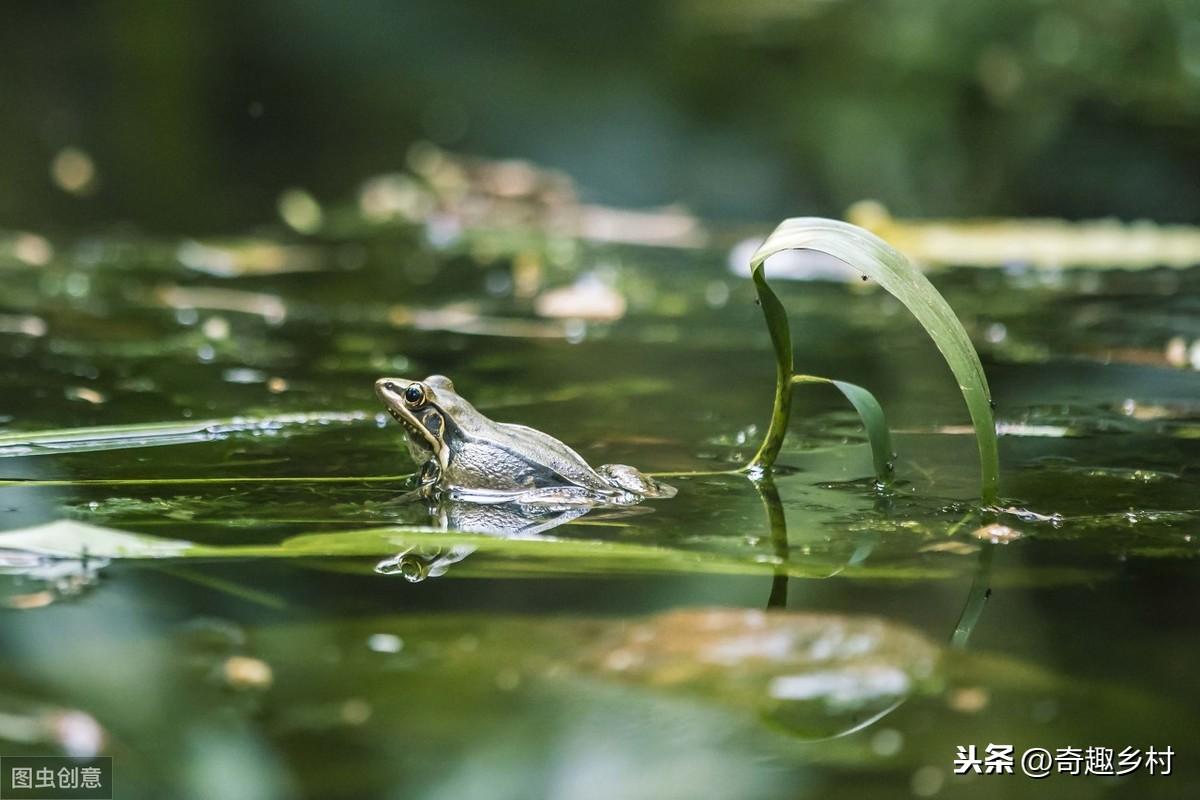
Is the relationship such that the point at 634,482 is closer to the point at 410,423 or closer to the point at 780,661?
the point at 410,423

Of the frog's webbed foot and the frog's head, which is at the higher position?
the frog's head

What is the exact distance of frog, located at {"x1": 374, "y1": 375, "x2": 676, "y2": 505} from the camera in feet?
7.77

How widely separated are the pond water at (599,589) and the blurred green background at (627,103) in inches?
170

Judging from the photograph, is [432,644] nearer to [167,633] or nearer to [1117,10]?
[167,633]

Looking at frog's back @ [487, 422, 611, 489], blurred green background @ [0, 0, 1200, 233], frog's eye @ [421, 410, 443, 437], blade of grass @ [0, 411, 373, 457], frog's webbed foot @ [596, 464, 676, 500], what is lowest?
frog's webbed foot @ [596, 464, 676, 500]

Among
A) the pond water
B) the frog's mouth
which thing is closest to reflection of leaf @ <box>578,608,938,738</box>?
the pond water

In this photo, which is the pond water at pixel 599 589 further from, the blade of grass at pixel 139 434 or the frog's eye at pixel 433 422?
the frog's eye at pixel 433 422

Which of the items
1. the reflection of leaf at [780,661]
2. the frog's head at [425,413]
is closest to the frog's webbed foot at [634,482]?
the frog's head at [425,413]

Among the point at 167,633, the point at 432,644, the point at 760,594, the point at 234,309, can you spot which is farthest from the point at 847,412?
the point at 234,309

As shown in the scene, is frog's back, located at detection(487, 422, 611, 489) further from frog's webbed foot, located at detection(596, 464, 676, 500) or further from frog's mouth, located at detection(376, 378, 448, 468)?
frog's mouth, located at detection(376, 378, 448, 468)

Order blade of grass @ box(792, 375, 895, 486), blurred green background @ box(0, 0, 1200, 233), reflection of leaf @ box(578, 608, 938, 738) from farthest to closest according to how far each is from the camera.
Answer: blurred green background @ box(0, 0, 1200, 233)
blade of grass @ box(792, 375, 895, 486)
reflection of leaf @ box(578, 608, 938, 738)

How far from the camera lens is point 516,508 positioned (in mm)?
2340

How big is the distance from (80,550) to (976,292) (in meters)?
3.67

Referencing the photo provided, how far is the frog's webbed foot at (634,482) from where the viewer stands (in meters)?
2.35
